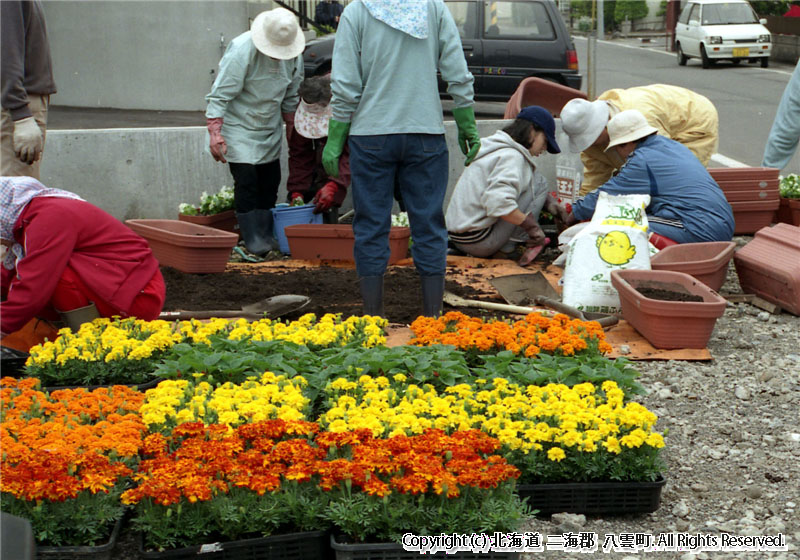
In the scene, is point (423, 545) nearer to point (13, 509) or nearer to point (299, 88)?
point (13, 509)

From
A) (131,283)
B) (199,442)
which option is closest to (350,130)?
(131,283)

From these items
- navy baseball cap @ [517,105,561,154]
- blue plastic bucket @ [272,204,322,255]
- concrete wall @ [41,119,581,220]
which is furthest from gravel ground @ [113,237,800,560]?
concrete wall @ [41,119,581,220]

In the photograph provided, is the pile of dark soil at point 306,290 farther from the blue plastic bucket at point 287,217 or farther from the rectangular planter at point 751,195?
the rectangular planter at point 751,195

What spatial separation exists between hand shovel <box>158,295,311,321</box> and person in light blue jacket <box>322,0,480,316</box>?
1.51ft

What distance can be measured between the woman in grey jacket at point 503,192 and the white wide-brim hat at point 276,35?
1544mm

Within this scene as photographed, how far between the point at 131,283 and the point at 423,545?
2512 mm

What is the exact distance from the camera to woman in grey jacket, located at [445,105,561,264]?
684 centimetres

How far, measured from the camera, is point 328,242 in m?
7.26

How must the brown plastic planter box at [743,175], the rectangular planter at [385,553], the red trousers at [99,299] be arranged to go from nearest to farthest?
the rectangular planter at [385,553]
the red trousers at [99,299]
the brown plastic planter box at [743,175]

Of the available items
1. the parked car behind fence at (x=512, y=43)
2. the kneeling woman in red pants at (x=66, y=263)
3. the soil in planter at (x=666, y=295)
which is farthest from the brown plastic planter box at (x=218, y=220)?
the parked car behind fence at (x=512, y=43)

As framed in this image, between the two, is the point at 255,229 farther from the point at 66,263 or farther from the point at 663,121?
the point at 663,121

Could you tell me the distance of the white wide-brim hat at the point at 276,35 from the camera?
7141 millimetres

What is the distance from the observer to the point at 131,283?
16.0 feet

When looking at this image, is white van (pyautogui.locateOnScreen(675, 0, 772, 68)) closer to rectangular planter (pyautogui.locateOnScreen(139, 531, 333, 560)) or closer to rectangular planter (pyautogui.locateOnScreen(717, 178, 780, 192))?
rectangular planter (pyautogui.locateOnScreen(717, 178, 780, 192))
